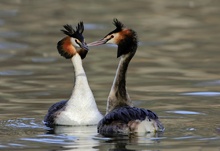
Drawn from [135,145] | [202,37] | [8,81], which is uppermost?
[202,37]

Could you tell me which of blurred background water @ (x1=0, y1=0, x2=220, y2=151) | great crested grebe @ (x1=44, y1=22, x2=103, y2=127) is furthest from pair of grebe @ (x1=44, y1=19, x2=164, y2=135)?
blurred background water @ (x1=0, y1=0, x2=220, y2=151)

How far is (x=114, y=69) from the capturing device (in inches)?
725

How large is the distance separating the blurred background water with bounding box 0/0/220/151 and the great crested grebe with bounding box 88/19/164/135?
0.60 feet

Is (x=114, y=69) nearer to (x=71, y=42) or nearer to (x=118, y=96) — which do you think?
(x=71, y=42)

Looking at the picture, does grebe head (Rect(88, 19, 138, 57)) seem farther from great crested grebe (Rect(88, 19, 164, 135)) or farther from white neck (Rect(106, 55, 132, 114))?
white neck (Rect(106, 55, 132, 114))

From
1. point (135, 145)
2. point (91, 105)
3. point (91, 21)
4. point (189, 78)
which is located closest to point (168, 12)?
point (91, 21)

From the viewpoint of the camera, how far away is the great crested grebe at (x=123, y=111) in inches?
463

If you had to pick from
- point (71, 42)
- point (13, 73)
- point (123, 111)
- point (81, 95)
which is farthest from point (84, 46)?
point (13, 73)

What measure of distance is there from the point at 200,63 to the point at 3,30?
7200 millimetres

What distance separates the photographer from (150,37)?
2362 centimetres

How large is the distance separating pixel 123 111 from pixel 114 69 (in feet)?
21.2

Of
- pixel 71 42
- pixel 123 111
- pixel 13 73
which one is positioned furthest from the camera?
pixel 13 73

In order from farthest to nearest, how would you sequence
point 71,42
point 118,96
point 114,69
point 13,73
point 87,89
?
point 114,69 < point 13,73 < point 71,42 < point 87,89 < point 118,96

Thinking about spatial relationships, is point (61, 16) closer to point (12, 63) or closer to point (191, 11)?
point (191, 11)
